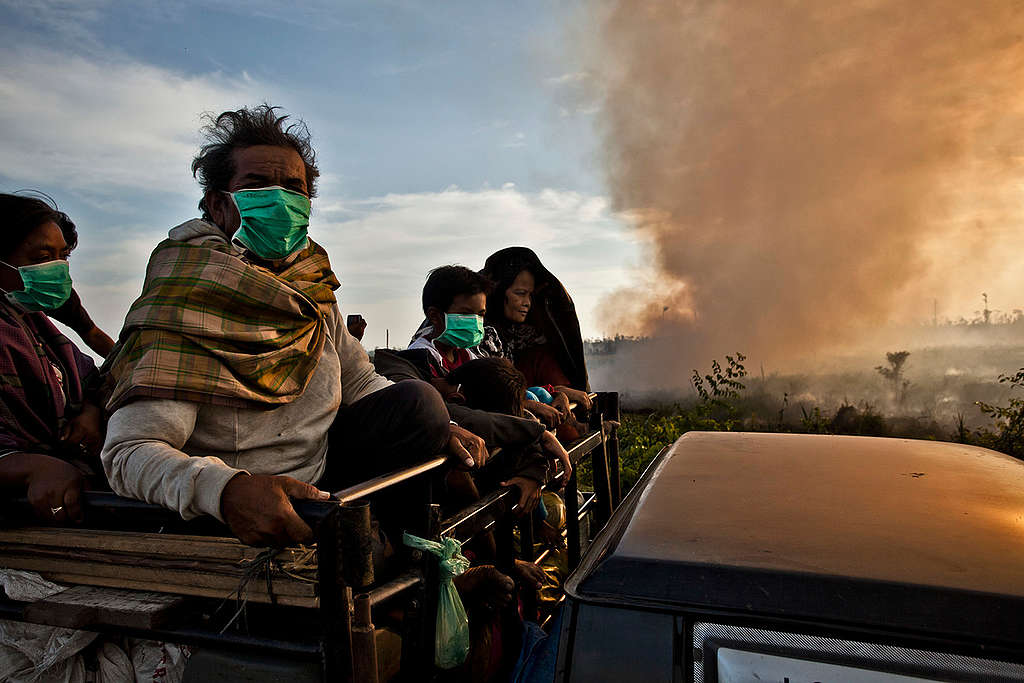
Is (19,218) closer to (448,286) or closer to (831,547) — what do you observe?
(448,286)

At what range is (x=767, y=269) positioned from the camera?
18.2 m

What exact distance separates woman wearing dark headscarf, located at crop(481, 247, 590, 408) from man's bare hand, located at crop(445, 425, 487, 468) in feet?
9.30

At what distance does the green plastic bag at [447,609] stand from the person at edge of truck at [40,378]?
94cm

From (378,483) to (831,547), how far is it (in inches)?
39.3

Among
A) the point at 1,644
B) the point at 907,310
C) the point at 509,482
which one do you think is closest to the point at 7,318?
the point at 1,644

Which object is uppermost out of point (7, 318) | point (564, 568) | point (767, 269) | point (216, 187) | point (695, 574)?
point (767, 269)

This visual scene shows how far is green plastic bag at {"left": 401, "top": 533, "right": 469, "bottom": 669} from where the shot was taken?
185cm

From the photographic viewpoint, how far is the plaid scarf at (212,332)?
6.24 ft

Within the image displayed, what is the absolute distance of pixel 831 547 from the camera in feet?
4.16

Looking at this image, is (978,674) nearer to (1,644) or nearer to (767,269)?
(1,644)

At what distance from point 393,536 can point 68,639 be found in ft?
2.73

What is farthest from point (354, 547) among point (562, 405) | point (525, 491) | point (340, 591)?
point (562, 405)

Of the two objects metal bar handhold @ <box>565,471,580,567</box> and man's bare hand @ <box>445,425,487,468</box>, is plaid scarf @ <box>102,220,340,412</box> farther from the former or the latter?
metal bar handhold @ <box>565,471,580,567</box>

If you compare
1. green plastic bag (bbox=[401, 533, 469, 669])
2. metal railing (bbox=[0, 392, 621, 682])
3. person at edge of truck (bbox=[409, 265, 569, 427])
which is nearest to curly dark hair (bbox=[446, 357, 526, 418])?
person at edge of truck (bbox=[409, 265, 569, 427])
